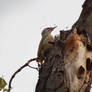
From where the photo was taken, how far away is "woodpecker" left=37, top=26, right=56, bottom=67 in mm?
4420

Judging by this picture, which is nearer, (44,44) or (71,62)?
(71,62)

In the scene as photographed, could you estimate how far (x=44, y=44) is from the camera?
4.83 m

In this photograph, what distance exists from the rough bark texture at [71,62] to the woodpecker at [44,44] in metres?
0.55

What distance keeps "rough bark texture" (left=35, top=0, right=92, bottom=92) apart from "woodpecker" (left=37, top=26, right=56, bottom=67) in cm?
55

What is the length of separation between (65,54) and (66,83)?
0.48 m

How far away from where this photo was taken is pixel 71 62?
3490 mm

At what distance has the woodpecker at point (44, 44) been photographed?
4420 mm

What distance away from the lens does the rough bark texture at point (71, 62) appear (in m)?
3.19

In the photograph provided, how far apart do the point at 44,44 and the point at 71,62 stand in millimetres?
1396

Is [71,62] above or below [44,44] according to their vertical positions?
below

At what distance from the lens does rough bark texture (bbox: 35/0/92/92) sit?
3189 mm

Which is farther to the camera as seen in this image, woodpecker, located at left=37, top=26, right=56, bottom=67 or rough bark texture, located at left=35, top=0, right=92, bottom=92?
woodpecker, located at left=37, top=26, right=56, bottom=67

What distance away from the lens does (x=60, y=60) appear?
3426 millimetres

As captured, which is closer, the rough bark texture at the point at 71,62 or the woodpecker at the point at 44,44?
the rough bark texture at the point at 71,62
